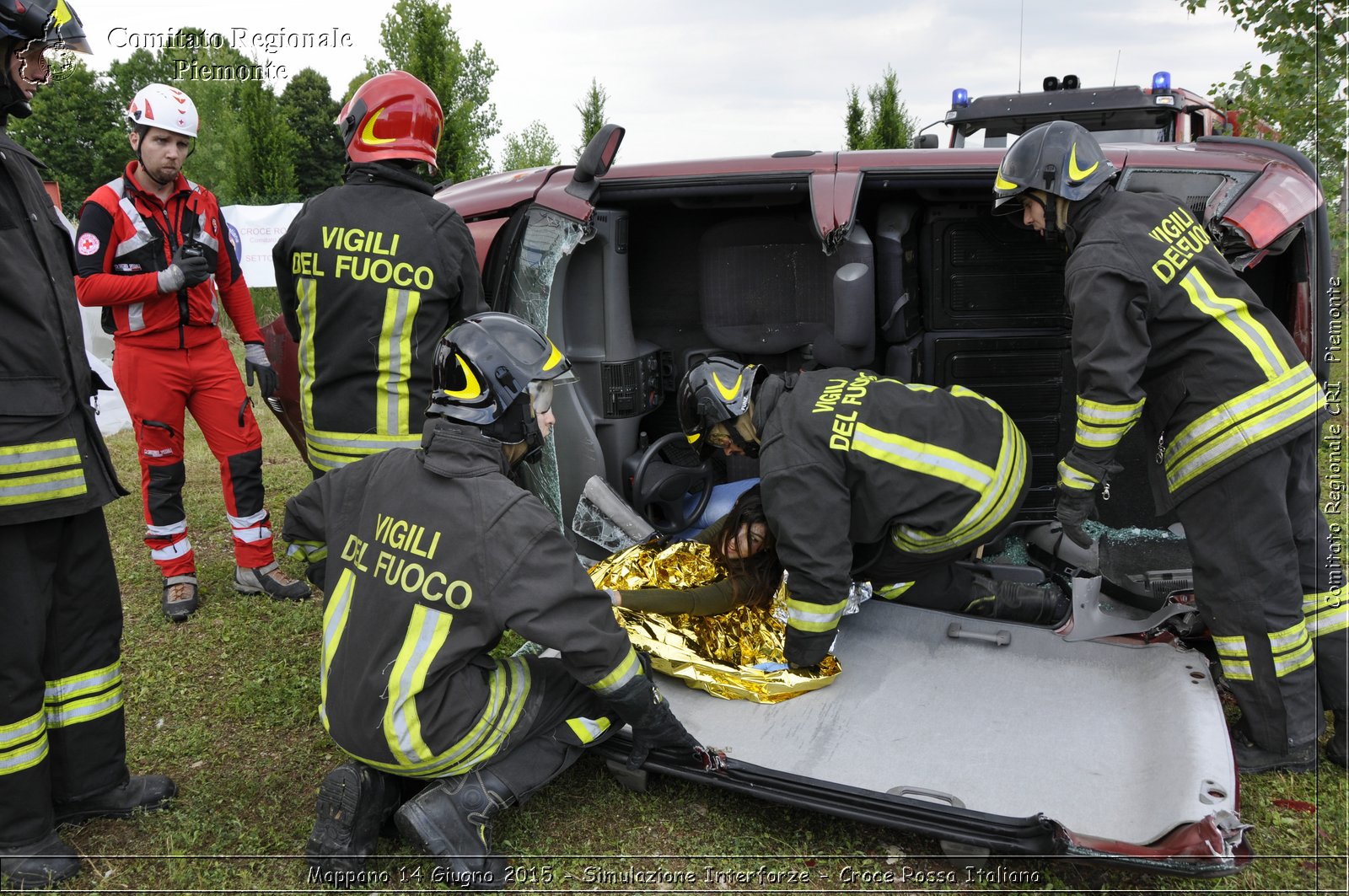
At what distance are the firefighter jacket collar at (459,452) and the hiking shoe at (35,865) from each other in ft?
4.60

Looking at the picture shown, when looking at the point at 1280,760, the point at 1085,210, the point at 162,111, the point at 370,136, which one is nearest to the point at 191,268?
the point at 162,111

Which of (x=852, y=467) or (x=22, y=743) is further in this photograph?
(x=852, y=467)

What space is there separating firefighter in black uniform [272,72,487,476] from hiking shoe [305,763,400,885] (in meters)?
1.17

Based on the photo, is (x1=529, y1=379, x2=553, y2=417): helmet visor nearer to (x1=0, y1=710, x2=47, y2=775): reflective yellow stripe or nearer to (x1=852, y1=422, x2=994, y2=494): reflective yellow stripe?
(x1=852, y1=422, x2=994, y2=494): reflective yellow stripe

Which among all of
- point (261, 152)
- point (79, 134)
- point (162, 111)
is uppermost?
point (79, 134)

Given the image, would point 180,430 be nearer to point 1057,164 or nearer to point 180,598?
point 180,598

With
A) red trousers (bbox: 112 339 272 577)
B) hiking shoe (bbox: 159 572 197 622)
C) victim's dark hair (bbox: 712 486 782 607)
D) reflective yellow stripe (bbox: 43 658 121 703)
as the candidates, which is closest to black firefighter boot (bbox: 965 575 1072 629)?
victim's dark hair (bbox: 712 486 782 607)

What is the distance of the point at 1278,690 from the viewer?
272 cm

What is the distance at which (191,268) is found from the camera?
12.4ft

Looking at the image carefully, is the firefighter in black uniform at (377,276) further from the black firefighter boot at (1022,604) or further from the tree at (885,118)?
the tree at (885,118)

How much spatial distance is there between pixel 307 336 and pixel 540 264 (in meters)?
0.94

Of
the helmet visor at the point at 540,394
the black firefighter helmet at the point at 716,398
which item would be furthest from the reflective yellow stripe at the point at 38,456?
the black firefighter helmet at the point at 716,398

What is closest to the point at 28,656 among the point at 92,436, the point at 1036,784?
the point at 92,436

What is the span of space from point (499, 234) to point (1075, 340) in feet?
7.25
